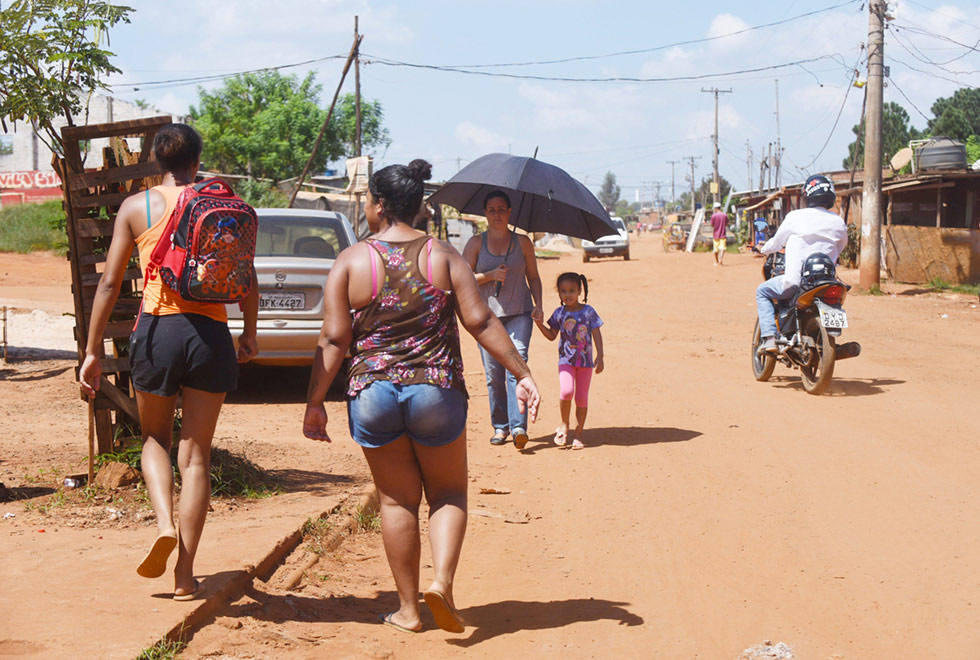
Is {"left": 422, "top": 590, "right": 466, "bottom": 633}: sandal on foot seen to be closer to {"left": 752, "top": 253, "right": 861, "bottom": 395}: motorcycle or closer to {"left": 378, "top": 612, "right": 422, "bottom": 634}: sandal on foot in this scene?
{"left": 378, "top": 612, "right": 422, "bottom": 634}: sandal on foot

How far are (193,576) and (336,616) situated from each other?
24.9 inches

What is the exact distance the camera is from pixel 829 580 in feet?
16.4

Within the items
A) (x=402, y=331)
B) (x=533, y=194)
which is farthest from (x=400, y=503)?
(x=533, y=194)

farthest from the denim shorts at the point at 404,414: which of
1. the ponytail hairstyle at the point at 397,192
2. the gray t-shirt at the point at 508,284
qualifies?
the gray t-shirt at the point at 508,284

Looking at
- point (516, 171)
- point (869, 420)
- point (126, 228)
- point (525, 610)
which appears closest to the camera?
point (126, 228)

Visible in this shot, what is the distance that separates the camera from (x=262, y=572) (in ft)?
16.2

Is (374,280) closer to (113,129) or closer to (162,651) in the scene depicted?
(162,651)

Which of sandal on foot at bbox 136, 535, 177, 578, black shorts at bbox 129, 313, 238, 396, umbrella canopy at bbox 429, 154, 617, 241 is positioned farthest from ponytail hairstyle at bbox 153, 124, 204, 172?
umbrella canopy at bbox 429, 154, 617, 241

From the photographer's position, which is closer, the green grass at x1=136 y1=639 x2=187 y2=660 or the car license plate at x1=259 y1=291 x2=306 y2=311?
the green grass at x1=136 y1=639 x2=187 y2=660

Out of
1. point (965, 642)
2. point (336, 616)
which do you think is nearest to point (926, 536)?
point (965, 642)

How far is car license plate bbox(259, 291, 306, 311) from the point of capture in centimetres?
1004

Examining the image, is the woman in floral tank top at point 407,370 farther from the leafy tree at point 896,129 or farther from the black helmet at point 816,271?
the leafy tree at point 896,129

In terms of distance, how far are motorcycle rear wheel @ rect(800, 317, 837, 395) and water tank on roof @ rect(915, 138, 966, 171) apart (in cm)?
1631

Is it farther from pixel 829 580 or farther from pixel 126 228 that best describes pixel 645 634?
pixel 126 228
